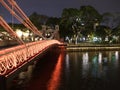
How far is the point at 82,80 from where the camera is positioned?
23.0m

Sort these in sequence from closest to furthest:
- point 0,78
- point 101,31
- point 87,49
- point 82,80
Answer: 1. point 0,78
2. point 82,80
3. point 87,49
4. point 101,31

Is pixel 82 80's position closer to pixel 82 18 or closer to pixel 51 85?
pixel 51 85

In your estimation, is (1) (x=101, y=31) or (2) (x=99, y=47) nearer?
(2) (x=99, y=47)

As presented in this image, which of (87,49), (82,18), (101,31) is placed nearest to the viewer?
(87,49)

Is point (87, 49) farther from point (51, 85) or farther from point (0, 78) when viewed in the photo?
point (0, 78)

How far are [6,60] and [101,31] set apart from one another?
7936cm

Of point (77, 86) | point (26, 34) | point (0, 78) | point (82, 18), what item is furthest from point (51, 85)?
point (82, 18)

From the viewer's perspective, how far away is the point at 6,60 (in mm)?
15055

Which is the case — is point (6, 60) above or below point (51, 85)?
above

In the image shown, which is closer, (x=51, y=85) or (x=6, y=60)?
(x=6, y=60)

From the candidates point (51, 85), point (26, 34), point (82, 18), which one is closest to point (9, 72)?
point (51, 85)

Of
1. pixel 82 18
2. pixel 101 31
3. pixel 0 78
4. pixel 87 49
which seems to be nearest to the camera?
pixel 0 78

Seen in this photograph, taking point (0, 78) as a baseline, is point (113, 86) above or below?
below

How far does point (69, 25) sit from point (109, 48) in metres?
19.5
